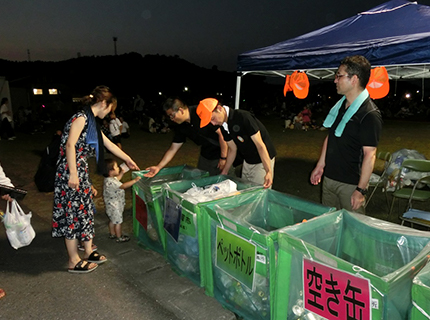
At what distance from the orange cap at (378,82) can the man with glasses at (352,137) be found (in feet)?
6.18

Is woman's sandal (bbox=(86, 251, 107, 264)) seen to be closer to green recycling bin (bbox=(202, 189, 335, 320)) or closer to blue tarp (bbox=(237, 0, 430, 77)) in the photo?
green recycling bin (bbox=(202, 189, 335, 320))

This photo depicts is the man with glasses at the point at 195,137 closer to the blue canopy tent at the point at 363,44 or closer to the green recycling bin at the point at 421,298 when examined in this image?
the blue canopy tent at the point at 363,44

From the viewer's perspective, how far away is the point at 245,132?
3.16 metres

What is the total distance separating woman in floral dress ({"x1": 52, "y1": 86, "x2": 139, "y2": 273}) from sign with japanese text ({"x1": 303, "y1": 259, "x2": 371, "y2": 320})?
2143 millimetres

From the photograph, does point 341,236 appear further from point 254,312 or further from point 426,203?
point 426,203

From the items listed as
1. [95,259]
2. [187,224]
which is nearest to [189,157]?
[95,259]

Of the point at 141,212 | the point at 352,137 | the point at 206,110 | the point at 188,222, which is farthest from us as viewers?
the point at 141,212

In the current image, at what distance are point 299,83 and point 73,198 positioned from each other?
4119mm

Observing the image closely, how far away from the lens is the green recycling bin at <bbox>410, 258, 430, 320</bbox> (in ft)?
4.42

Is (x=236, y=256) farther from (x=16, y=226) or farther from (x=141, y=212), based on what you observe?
(x=16, y=226)

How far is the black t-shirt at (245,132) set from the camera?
10.1 ft

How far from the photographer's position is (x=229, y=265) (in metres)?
2.31

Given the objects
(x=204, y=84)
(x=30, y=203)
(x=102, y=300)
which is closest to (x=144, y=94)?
(x=204, y=84)

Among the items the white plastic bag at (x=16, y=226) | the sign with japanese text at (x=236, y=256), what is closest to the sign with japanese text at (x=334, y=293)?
the sign with japanese text at (x=236, y=256)
